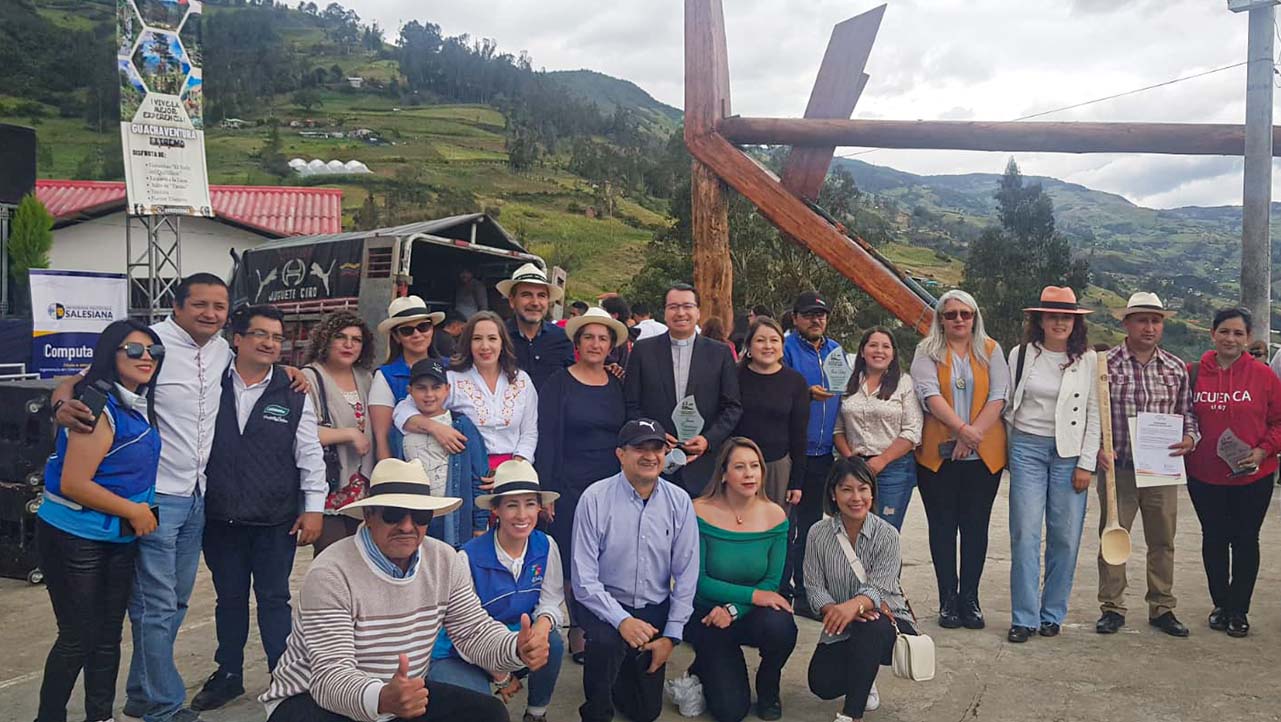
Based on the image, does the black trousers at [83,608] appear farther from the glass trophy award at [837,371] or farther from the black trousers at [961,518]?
the black trousers at [961,518]

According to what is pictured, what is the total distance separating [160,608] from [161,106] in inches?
460

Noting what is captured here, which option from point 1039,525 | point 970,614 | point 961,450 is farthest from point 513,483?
point 1039,525

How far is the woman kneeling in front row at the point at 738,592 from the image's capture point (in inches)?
154

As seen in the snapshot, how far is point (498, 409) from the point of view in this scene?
446 cm

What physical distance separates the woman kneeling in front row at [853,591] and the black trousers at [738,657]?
6.8 inches

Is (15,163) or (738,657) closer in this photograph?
(738,657)

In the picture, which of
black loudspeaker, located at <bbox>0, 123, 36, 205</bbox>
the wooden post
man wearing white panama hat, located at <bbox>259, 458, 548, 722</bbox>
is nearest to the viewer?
man wearing white panama hat, located at <bbox>259, 458, 548, 722</bbox>

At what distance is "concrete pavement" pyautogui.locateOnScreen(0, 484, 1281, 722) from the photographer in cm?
394

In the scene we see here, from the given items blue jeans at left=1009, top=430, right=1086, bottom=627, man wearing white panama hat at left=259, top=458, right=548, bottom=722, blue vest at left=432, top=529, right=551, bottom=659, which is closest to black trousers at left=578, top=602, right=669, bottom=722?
blue vest at left=432, top=529, right=551, bottom=659

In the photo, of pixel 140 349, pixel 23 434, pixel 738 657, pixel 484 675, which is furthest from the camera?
pixel 23 434

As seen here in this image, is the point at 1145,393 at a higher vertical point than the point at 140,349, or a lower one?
lower

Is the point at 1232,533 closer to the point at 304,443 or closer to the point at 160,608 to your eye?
the point at 304,443

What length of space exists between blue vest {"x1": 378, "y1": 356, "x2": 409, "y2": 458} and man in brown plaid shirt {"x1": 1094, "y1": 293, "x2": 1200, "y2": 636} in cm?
361

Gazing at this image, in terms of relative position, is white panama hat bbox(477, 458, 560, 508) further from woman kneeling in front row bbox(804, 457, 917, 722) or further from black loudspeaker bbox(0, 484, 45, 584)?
black loudspeaker bbox(0, 484, 45, 584)
